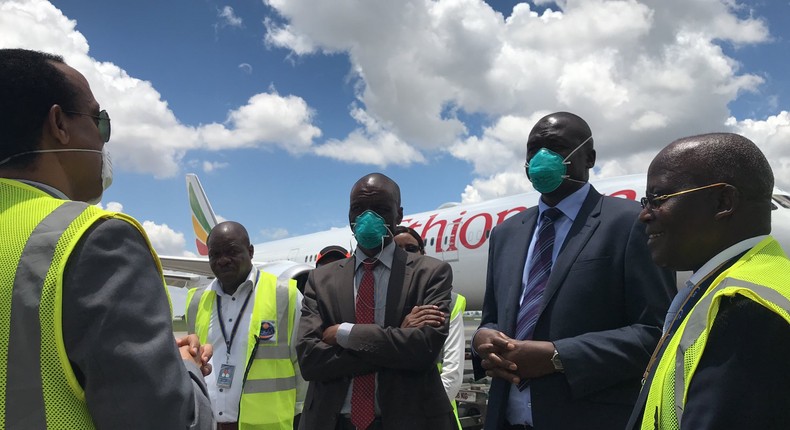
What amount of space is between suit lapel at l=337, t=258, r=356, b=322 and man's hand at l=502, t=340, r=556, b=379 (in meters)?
0.83

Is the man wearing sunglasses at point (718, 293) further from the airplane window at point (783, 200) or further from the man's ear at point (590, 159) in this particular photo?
the airplane window at point (783, 200)

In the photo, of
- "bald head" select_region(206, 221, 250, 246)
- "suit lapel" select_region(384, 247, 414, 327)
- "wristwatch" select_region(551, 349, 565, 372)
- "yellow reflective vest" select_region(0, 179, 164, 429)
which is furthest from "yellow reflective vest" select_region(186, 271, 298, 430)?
"yellow reflective vest" select_region(0, 179, 164, 429)

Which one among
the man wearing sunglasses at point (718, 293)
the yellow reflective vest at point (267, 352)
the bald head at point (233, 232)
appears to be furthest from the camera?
the bald head at point (233, 232)

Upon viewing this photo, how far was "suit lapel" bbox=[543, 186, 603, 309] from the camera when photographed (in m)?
2.30

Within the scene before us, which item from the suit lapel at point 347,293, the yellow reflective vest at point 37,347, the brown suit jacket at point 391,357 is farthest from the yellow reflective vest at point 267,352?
the yellow reflective vest at point 37,347

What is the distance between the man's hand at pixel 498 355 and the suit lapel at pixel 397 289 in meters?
0.46

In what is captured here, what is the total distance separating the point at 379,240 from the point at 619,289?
1129 millimetres

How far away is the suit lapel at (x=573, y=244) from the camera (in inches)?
90.6

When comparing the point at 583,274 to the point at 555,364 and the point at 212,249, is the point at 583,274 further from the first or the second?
the point at 212,249

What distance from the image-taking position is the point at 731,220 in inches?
56.9

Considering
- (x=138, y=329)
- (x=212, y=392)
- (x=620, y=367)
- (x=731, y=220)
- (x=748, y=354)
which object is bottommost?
(x=212, y=392)

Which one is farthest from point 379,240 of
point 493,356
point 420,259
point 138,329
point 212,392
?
point 138,329

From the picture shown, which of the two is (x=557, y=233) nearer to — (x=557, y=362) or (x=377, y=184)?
(x=557, y=362)

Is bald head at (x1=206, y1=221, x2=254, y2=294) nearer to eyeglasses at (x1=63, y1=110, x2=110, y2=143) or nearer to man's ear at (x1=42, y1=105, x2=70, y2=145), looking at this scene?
eyeglasses at (x1=63, y1=110, x2=110, y2=143)
